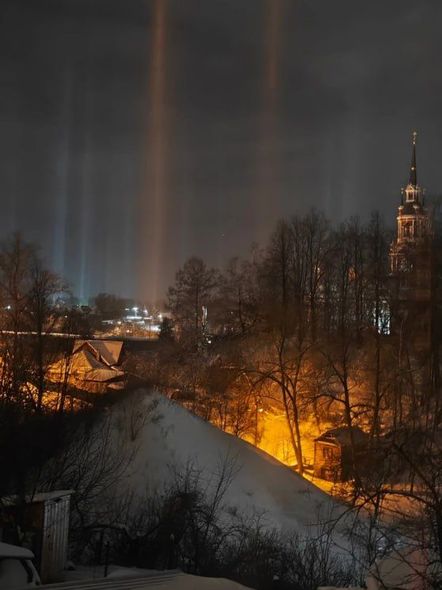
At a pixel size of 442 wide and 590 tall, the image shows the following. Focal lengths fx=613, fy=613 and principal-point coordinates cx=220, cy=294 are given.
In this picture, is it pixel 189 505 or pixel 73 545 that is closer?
pixel 73 545

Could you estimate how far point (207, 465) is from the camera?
16219mm

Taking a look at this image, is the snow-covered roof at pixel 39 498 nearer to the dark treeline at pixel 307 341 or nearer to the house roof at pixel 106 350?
the dark treeline at pixel 307 341

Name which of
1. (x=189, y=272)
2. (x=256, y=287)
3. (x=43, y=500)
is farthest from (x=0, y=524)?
(x=189, y=272)

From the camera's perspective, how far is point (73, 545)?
9.98 m

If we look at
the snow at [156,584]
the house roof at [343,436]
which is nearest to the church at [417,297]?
the house roof at [343,436]

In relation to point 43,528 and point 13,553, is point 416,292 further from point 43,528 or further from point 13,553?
point 13,553

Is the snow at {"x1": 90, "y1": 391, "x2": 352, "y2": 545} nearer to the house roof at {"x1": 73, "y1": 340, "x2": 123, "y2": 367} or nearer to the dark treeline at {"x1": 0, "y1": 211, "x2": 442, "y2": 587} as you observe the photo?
the dark treeline at {"x1": 0, "y1": 211, "x2": 442, "y2": 587}

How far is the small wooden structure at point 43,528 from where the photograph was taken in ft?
27.1

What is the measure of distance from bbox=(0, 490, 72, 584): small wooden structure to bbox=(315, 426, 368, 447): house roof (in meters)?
14.8

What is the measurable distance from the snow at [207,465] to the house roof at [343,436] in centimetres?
461

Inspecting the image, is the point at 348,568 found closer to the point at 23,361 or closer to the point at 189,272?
the point at 23,361

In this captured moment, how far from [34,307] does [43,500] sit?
41.6ft

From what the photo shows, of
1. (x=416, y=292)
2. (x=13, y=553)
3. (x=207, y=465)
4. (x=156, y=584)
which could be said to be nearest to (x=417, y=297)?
(x=416, y=292)

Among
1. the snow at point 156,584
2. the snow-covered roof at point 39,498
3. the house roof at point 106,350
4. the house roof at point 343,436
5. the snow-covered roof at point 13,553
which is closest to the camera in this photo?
the snow-covered roof at point 13,553
